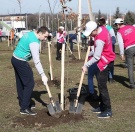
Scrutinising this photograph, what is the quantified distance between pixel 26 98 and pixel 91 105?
5.33 ft

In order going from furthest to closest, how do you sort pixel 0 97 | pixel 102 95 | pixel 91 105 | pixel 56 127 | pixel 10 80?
1. pixel 10 80
2. pixel 0 97
3. pixel 91 105
4. pixel 102 95
5. pixel 56 127

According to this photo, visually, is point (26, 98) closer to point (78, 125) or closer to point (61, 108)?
→ point (61, 108)

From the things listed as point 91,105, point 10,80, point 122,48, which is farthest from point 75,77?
point 91,105

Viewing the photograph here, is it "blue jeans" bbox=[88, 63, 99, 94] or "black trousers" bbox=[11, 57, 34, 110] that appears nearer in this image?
"black trousers" bbox=[11, 57, 34, 110]

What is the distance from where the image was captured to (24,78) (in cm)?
676

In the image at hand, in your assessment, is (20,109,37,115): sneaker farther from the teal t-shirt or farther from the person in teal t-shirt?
the teal t-shirt

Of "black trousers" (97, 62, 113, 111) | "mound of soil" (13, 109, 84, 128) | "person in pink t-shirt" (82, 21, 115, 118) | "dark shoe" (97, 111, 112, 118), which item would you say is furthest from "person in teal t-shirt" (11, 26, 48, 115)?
"dark shoe" (97, 111, 112, 118)

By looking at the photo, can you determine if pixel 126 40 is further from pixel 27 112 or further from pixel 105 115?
pixel 27 112

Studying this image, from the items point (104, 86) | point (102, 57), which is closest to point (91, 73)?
point (104, 86)

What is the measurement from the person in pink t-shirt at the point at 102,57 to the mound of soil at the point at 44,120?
0.57 metres

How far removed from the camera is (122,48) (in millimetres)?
8875

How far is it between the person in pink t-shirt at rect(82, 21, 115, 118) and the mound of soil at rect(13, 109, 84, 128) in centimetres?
57

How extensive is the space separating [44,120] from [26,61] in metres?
1.26

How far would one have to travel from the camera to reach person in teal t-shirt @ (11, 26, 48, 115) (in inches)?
245
